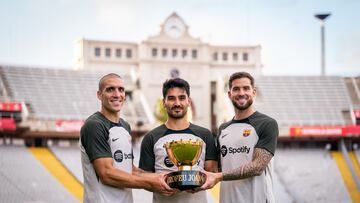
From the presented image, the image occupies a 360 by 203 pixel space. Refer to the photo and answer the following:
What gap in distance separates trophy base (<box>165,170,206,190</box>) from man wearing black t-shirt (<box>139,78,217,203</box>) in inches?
10.6

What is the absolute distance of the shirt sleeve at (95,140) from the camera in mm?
4750

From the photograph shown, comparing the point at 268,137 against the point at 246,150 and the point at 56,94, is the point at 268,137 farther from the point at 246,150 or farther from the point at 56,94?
the point at 56,94

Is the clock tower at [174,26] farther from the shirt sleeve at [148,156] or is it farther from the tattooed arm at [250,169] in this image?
the tattooed arm at [250,169]

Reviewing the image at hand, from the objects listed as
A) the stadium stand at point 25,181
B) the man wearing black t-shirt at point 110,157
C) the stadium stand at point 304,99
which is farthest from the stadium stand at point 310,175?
the man wearing black t-shirt at point 110,157

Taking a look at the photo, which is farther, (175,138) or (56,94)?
(56,94)

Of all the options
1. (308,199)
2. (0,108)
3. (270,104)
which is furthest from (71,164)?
(270,104)

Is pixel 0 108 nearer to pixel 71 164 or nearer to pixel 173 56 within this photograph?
pixel 71 164

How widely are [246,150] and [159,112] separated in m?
30.6

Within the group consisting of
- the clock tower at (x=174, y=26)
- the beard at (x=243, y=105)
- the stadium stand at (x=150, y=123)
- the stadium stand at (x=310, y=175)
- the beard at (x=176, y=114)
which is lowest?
the stadium stand at (x=310, y=175)

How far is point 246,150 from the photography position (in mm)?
5109

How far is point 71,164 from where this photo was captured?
22.9 m

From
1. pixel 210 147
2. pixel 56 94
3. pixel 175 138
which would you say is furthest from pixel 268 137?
pixel 56 94

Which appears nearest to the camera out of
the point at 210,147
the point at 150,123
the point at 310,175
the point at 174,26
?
the point at 210,147

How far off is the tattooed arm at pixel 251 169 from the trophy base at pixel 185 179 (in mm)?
336
